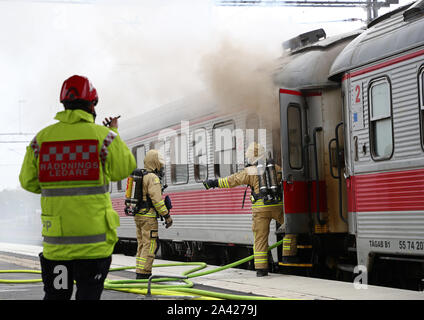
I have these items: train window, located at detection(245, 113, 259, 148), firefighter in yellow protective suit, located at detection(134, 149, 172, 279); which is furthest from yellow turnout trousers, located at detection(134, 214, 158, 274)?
train window, located at detection(245, 113, 259, 148)

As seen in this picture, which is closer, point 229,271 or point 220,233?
point 229,271

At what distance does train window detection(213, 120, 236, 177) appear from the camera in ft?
38.6

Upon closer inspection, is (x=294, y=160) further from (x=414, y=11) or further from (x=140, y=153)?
(x=140, y=153)

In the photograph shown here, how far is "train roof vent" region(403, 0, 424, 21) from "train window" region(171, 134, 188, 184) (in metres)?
Answer: 6.53

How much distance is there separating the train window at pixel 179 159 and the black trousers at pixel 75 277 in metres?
9.17

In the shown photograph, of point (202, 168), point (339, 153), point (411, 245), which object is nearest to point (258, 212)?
point (339, 153)

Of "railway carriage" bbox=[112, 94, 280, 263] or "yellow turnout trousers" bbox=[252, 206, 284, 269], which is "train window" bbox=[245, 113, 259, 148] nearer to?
"railway carriage" bbox=[112, 94, 280, 263]

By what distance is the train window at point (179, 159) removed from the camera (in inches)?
539

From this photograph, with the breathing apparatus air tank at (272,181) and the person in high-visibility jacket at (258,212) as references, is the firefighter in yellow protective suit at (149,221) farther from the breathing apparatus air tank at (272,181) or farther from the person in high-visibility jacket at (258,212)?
the breathing apparatus air tank at (272,181)

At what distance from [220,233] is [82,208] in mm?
7959

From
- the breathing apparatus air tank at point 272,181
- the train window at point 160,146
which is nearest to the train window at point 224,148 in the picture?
the breathing apparatus air tank at point 272,181
